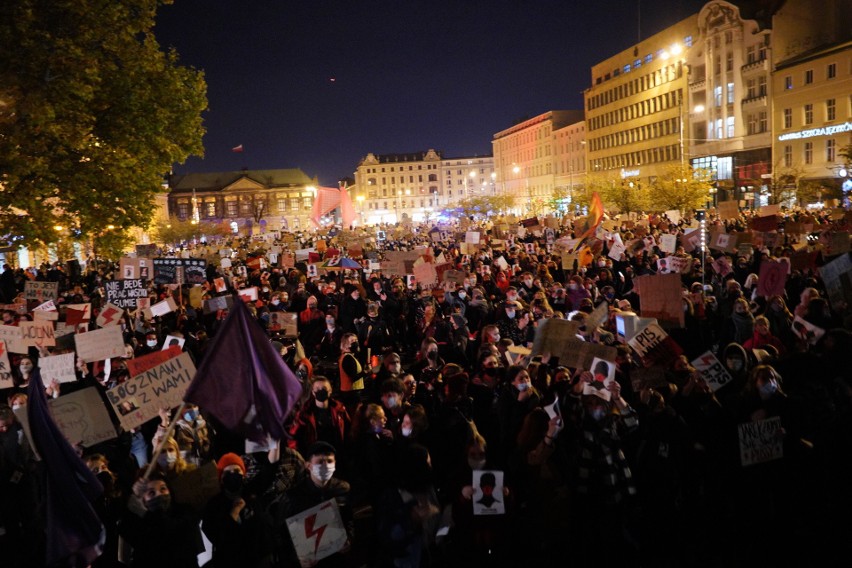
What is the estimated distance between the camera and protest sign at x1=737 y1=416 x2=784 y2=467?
6051mm

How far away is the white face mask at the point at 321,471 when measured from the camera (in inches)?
216

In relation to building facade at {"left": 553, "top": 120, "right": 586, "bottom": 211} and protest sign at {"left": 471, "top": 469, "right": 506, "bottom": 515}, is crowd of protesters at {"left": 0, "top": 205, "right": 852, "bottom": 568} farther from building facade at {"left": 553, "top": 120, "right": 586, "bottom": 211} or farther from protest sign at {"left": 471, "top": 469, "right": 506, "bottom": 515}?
building facade at {"left": 553, "top": 120, "right": 586, "bottom": 211}

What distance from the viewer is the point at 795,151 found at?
54.2m

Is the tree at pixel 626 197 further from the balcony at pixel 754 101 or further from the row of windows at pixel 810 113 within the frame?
the balcony at pixel 754 101

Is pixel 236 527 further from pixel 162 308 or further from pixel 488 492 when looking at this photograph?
pixel 162 308

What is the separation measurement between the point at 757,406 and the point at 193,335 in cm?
928

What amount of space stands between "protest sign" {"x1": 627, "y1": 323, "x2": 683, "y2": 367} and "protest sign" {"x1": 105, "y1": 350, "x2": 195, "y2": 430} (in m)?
4.71

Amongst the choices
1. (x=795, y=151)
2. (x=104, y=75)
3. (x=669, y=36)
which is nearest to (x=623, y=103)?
(x=669, y=36)

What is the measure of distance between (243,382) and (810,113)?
2231 inches

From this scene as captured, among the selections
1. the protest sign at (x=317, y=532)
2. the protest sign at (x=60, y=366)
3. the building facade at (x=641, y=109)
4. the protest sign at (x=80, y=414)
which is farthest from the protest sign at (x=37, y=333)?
the building facade at (x=641, y=109)

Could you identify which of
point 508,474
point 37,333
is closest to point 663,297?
point 508,474

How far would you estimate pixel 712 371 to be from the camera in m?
6.97

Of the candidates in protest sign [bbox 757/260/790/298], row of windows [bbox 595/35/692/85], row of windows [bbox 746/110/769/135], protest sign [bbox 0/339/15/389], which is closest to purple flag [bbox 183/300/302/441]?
protest sign [bbox 0/339/15/389]

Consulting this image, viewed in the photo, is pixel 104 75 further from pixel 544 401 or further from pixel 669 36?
pixel 669 36
